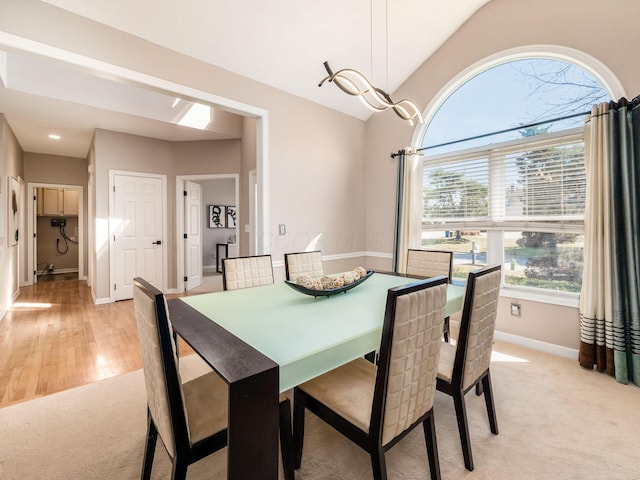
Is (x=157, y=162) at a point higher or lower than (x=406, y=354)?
higher

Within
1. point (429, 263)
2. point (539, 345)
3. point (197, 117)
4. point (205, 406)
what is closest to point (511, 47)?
point (429, 263)

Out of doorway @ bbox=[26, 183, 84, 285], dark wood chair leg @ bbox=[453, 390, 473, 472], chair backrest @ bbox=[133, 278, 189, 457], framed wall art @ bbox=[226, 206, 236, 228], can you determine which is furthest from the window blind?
doorway @ bbox=[26, 183, 84, 285]

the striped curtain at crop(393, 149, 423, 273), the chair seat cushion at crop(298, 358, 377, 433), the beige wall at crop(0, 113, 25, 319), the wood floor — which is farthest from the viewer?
the beige wall at crop(0, 113, 25, 319)

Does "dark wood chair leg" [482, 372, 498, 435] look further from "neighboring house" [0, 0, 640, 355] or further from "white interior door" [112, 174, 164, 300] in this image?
"white interior door" [112, 174, 164, 300]

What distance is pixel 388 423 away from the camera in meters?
1.06

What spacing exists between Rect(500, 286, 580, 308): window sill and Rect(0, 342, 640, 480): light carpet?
2.15 ft

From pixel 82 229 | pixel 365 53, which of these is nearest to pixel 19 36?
pixel 365 53

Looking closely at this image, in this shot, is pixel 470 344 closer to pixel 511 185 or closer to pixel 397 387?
pixel 397 387

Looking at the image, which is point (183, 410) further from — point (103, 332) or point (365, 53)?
point (365, 53)

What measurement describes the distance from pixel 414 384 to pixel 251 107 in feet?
9.60

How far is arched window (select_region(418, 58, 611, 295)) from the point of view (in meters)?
2.59

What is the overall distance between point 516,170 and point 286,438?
3084 millimetres

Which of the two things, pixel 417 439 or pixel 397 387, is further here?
pixel 417 439

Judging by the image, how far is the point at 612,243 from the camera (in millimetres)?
2193
